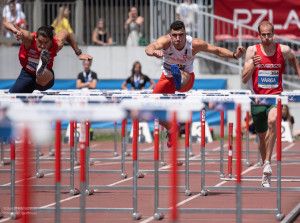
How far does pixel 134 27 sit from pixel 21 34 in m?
11.0

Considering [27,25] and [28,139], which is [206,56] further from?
[28,139]

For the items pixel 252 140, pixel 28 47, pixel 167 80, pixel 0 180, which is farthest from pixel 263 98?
pixel 252 140

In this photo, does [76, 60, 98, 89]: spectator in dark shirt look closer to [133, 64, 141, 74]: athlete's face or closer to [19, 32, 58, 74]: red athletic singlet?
[133, 64, 141, 74]: athlete's face

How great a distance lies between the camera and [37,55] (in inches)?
400

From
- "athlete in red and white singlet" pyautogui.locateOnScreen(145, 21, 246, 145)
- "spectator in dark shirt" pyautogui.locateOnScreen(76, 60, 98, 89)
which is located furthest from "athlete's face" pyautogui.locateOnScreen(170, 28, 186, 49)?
"spectator in dark shirt" pyautogui.locateOnScreen(76, 60, 98, 89)

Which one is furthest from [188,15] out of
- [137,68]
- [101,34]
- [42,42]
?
[42,42]

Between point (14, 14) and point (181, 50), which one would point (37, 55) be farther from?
point (14, 14)

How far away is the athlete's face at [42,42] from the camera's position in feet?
32.5

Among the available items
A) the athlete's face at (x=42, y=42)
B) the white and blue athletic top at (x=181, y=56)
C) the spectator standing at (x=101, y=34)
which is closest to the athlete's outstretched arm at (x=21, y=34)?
the athlete's face at (x=42, y=42)

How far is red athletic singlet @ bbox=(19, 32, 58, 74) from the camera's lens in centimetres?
1011

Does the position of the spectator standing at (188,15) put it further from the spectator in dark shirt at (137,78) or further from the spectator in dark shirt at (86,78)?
the spectator in dark shirt at (86,78)

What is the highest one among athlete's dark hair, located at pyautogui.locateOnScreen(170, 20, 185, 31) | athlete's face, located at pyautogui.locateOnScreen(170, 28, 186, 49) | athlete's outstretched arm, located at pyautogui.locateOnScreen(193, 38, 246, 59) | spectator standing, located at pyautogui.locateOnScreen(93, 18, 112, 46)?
spectator standing, located at pyautogui.locateOnScreen(93, 18, 112, 46)

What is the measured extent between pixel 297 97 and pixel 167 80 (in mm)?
2182

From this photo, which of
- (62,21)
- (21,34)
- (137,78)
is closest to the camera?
(21,34)
